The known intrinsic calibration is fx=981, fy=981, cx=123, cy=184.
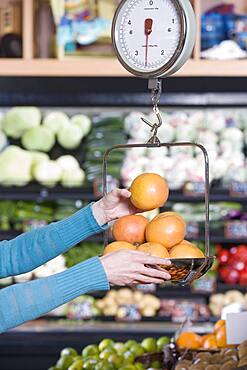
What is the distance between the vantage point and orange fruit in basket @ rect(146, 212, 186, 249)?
2508 millimetres

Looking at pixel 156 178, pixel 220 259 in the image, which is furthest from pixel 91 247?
pixel 156 178

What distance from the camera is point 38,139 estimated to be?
589 cm

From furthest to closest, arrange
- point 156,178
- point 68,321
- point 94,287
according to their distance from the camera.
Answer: point 68,321 → point 156,178 → point 94,287

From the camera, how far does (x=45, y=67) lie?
524 centimetres

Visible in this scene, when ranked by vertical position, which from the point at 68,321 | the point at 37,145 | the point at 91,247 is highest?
the point at 37,145

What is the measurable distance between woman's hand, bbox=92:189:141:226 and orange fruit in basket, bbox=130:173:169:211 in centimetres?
17

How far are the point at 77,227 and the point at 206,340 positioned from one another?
1083mm

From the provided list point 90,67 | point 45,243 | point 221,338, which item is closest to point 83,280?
point 45,243

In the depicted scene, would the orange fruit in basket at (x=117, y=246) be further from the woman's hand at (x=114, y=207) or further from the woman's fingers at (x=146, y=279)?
the woman's hand at (x=114, y=207)

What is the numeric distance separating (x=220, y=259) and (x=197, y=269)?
344 centimetres

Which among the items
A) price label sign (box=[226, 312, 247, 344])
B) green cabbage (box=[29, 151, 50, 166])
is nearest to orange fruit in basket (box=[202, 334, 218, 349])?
price label sign (box=[226, 312, 247, 344])

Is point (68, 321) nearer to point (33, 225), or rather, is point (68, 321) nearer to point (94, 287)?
point (33, 225)

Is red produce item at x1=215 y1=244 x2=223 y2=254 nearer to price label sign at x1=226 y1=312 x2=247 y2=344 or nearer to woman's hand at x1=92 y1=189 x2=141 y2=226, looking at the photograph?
price label sign at x1=226 y1=312 x2=247 y2=344

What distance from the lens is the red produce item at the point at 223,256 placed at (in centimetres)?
580
